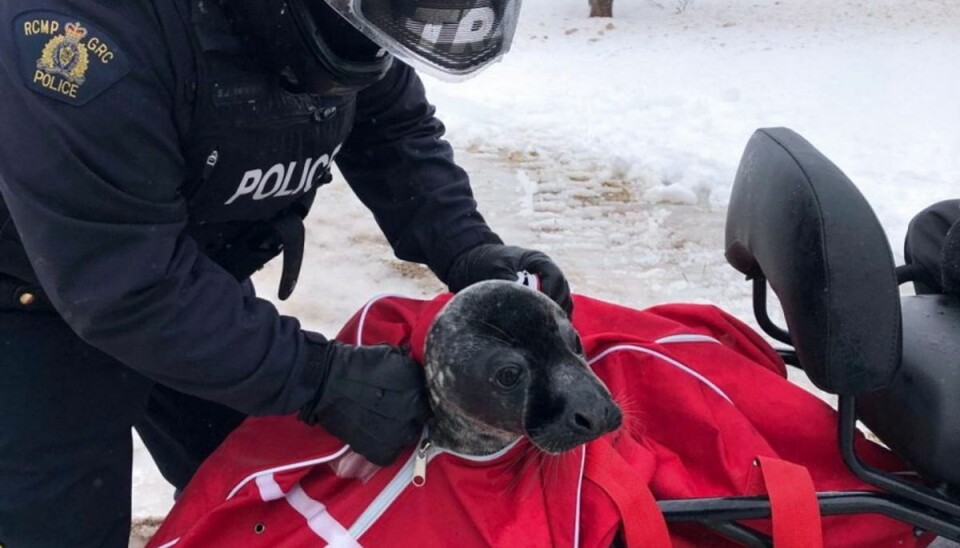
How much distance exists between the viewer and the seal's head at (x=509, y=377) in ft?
5.32

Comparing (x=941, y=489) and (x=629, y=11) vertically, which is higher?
(x=941, y=489)

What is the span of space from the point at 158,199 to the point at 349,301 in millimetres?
2476

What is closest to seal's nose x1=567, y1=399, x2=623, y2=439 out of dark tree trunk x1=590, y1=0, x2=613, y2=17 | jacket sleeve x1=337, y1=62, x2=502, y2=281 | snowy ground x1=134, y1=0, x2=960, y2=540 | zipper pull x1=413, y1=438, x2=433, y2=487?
zipper pull x1=413, y1=438, x2=433, y2=487

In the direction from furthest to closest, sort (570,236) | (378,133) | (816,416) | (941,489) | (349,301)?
(570,236) → (349,301) → (378,133) → (816,416) → (941,489)

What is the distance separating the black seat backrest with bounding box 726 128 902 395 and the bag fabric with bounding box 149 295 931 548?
0.62ft

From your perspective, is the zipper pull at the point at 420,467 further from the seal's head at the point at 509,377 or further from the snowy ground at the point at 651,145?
the snowy ground at the point at 651,145

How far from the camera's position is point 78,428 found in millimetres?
1905

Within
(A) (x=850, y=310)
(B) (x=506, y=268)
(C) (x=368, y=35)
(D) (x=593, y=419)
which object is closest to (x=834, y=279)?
(A) (x=850, y=310)

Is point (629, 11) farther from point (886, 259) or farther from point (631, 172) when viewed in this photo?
point (886, 259)

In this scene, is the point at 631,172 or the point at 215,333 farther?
the point at 631,172

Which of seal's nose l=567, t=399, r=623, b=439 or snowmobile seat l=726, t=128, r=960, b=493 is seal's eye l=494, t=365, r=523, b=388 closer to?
seal's nose l=567, t=399, r=623, b=439

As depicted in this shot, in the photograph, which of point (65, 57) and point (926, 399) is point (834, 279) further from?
point (65, 57)

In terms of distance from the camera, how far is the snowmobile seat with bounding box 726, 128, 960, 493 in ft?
5.27

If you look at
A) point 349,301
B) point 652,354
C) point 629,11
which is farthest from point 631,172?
point 629,11
